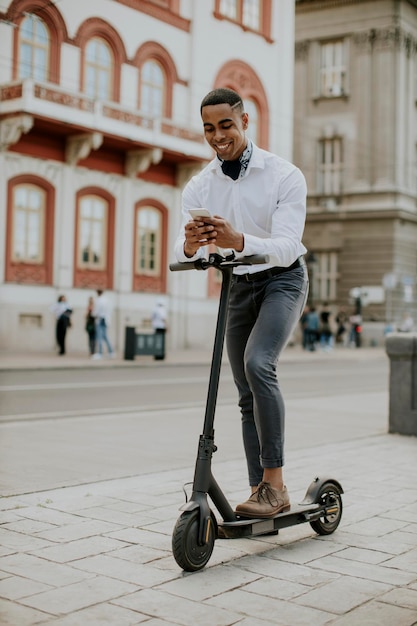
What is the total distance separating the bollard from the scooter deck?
13.1ft

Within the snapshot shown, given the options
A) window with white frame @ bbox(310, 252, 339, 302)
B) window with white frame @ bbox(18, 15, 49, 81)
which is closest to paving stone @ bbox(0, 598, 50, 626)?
window with white frame @ bbox(18, 15, 49, 81)

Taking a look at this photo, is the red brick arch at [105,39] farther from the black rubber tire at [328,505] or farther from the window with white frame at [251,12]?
the black rubber tire at [328,505]

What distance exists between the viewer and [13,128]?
70.7 feet

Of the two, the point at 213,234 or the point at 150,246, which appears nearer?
the point at 213,234

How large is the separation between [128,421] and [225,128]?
5479mm

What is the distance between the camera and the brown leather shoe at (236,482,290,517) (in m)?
3.76

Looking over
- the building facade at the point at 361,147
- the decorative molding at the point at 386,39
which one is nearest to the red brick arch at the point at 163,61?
the building facade at the point at 361,147

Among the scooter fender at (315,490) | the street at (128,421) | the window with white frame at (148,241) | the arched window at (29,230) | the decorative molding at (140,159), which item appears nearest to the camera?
the scooter fender at (315,490)

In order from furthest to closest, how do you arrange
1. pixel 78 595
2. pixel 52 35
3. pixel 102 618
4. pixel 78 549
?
pixel 52 35 < pixel 78 549 < pixel 78 595 < pixel 102 618

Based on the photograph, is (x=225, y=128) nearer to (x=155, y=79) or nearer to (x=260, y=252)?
(x=260, y=252)

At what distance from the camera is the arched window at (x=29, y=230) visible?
22.3 m

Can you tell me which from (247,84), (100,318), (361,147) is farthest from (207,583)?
(361,147)

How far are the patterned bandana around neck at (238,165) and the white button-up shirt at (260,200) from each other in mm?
19

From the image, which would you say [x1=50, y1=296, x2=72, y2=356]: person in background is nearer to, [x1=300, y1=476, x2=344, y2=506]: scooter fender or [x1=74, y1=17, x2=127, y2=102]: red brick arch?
[x1=74, y1=17, x2=127, y2=102]: red brick arch
